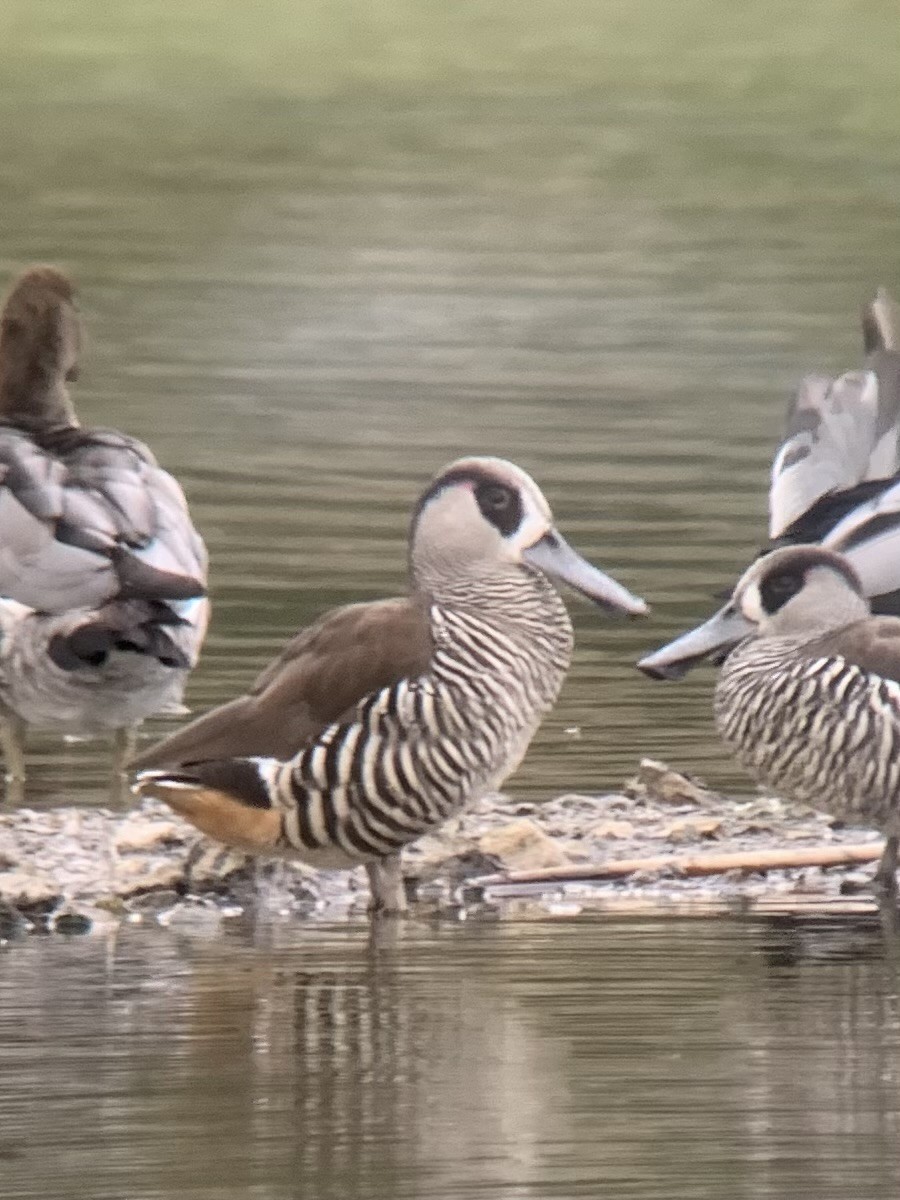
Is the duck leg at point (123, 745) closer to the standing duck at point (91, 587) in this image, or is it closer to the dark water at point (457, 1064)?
the standing duck at point (91, 587)

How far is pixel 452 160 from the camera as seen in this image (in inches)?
1436

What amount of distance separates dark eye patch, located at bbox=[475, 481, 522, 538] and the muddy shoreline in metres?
0.82

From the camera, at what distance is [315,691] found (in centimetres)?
1030

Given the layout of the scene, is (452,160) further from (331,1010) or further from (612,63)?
(331,1010)

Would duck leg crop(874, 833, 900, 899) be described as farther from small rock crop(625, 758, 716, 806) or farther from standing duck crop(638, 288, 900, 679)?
small rock crop(625, 758, 716, 806)

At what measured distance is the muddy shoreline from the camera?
10.2 metres

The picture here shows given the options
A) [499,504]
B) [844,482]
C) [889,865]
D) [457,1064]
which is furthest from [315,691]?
[844,482]

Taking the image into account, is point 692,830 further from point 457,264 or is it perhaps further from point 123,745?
point 457,264

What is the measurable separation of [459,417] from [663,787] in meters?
9.62

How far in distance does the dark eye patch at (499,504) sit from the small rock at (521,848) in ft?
2.64

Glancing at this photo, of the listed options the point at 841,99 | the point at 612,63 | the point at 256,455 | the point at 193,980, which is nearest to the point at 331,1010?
the point at 193,980

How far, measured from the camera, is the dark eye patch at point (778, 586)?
35.8 feet

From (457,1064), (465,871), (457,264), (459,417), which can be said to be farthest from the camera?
(457,264)

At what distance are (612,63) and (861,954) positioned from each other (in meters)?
37.4
